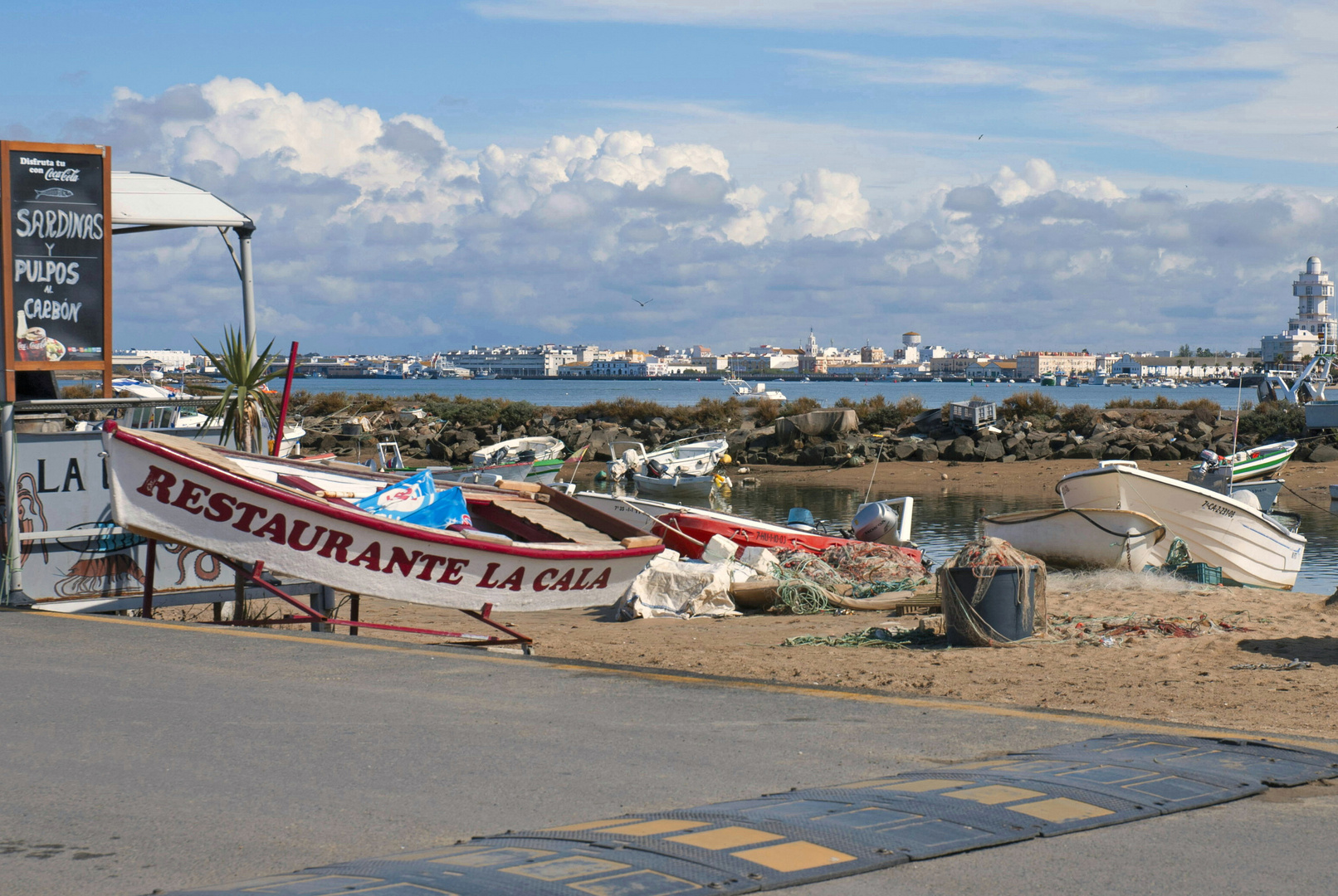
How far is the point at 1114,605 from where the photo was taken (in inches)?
573

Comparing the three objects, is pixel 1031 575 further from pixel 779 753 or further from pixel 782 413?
pixel 782 413

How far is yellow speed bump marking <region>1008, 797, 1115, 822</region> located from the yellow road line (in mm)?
1795

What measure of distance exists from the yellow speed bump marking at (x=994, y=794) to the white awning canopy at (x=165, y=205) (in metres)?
10.9

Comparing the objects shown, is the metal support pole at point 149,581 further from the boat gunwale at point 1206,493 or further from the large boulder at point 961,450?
the large boulder at point 961,450

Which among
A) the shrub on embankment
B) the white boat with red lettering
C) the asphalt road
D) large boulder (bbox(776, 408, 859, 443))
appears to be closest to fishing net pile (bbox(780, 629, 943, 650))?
the white boat with red lettering

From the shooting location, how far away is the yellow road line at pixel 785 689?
6.84 meters

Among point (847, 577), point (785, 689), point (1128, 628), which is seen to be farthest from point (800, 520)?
point (785, 689)

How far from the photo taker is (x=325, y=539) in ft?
33.8

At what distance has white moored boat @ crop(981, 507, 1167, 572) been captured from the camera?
18.1 m

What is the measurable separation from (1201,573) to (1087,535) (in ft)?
5.54

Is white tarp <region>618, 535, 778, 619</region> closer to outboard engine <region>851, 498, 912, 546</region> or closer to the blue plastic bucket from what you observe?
the blue plastic bucket

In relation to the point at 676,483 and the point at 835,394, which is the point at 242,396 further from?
the point at 835,394

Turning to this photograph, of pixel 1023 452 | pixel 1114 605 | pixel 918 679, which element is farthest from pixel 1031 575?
pixel 1023 452

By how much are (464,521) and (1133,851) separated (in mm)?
8375
